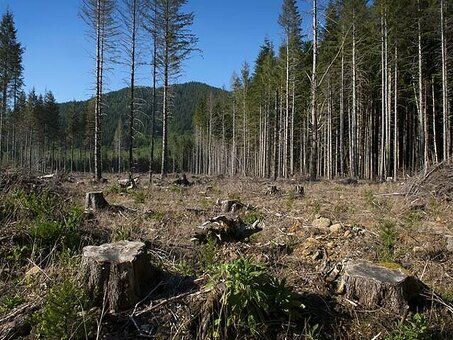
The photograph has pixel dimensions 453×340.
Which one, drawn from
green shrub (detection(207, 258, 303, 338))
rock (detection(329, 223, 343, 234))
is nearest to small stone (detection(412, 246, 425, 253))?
rock (detection(329, 223, 343, 234))

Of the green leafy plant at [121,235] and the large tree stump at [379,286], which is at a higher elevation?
the green leafy plant at [121,235]

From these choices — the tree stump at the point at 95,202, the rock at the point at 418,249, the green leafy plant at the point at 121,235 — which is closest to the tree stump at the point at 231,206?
the tree stump at the point at 95,202

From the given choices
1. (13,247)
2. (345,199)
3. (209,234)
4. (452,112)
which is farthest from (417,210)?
(452,112)

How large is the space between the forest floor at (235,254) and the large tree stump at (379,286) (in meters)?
0.08

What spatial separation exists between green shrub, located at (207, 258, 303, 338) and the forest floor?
99 millimetres

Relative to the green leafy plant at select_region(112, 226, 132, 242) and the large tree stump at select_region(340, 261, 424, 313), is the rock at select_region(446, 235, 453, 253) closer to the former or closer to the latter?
the large tree stump at select_region(340, 261, 424, 313)

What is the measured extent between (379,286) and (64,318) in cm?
246

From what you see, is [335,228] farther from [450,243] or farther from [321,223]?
[450,243]

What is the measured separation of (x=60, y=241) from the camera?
4703 mm

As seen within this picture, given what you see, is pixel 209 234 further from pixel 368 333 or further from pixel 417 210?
Answer: pixel 417 210

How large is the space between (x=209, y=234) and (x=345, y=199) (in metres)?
5.15

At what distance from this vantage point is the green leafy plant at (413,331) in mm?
2801

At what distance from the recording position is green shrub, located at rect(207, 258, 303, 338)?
116 inches

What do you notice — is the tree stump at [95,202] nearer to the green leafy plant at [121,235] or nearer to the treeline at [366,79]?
the green leafy plant at [121,235]
